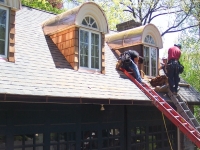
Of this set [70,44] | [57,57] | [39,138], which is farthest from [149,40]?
[39,138]

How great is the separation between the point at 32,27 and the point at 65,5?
67.6ft

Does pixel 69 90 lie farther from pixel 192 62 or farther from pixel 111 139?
pixel 192 62

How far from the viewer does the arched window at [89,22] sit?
33.9 ft

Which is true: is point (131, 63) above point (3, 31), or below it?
below

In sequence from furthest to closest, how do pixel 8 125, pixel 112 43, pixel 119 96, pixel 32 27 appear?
pixel 112 43 → pixel 32 27 → pixel 119 96 → pixel 8 125

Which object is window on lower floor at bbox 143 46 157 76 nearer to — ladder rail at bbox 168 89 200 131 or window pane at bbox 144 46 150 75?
window pane at bbox 144 46 150 75

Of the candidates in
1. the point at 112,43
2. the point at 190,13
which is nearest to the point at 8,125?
the point at 112,43

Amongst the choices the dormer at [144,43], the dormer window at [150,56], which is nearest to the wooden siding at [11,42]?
the dormer at [144,43]

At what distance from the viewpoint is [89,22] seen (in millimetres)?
10414

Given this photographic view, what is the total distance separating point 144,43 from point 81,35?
3.50 meters

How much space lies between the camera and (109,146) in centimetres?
982

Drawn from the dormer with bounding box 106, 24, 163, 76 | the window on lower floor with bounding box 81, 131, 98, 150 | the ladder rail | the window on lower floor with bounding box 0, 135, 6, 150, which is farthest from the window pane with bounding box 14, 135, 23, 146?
the dormer with bounding box 106, 24, 163, 76

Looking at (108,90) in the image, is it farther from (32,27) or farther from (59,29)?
(32,27)

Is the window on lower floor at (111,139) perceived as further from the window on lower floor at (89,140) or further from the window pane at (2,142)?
the window pane at (2,142)
